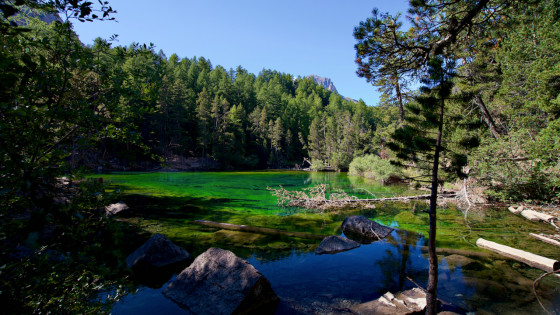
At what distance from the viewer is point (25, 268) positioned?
7.26 ft

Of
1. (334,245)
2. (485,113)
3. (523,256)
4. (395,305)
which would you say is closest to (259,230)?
(334,245)

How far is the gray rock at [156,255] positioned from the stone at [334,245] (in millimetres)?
4492

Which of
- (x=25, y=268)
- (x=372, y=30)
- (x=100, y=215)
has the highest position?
(x=372, y=30)

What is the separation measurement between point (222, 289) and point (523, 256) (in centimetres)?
919

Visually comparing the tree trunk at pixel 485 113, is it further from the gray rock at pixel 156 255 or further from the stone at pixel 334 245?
the gray rock at pixel 156 255

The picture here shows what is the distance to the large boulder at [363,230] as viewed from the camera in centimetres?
1021

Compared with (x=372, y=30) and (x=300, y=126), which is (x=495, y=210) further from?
(x=300, y=126)

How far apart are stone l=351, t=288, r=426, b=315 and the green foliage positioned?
23.3m

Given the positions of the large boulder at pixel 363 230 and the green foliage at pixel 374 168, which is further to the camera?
the green foliage at pixel 374 168

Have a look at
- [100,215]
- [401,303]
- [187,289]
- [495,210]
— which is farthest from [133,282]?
[495,210]

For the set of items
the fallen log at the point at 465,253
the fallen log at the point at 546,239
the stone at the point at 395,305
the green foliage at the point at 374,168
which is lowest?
the stone at the point at 395,305

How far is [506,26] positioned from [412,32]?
7.03 feet

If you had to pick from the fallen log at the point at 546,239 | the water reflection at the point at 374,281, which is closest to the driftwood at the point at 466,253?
the water reflection at the point at 374,281

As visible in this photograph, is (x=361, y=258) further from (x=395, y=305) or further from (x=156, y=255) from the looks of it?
(x=156, y=255)
